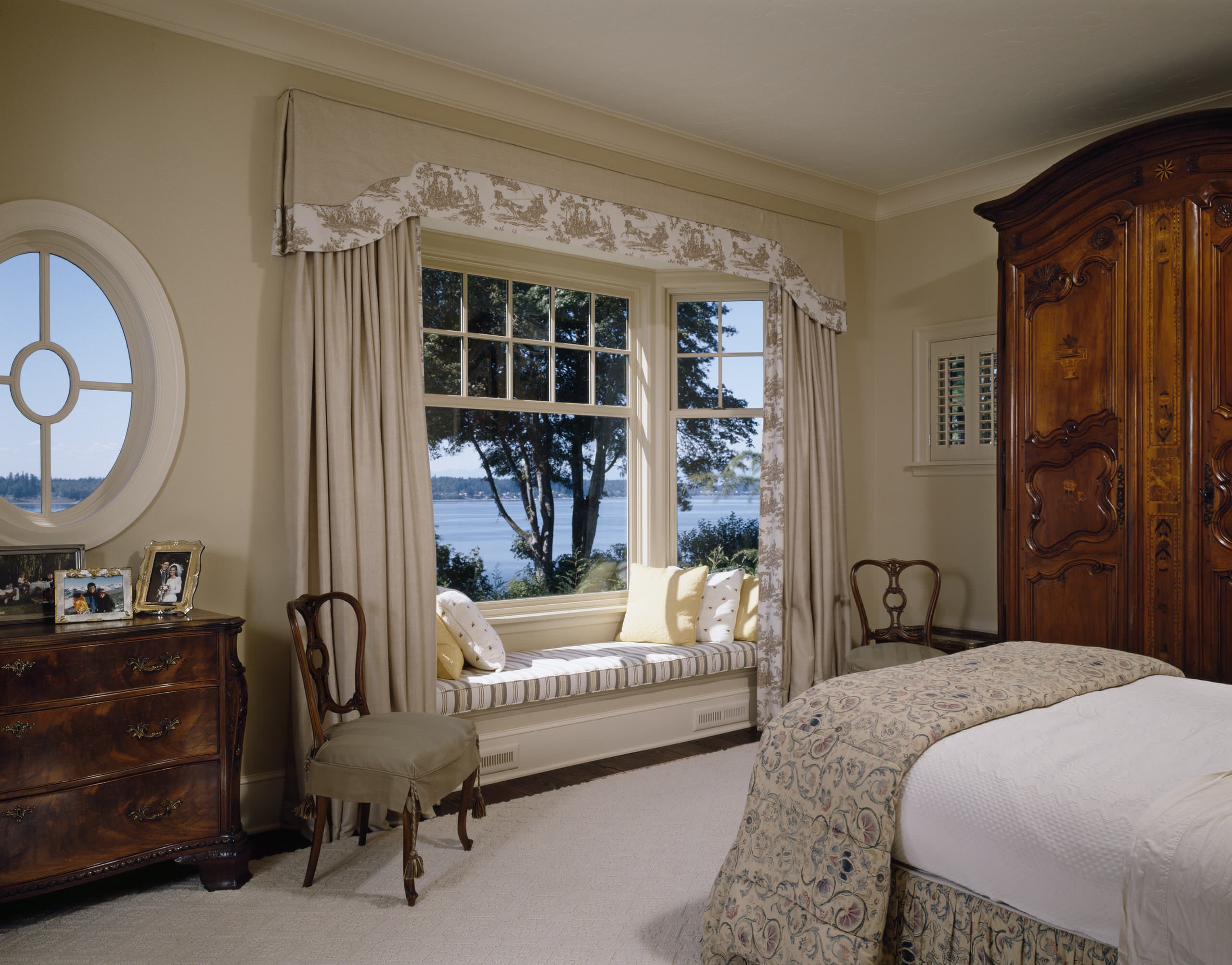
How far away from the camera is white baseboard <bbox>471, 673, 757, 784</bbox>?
3887 mm

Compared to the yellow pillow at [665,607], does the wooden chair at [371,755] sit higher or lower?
lower

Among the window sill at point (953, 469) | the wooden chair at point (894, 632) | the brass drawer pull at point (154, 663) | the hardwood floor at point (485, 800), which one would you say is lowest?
the hardwood floor at point (485, 800)

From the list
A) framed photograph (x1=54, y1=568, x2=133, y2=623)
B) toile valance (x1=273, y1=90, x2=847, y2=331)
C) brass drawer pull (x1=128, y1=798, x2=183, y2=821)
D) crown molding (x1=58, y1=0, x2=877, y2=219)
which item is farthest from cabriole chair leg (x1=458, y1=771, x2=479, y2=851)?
crown molding (x1=58, y1=0, x2=877, y2=219)

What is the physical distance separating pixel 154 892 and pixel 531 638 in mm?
2077

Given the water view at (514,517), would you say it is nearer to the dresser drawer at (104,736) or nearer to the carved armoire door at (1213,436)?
the dresser drawer at (104,736)

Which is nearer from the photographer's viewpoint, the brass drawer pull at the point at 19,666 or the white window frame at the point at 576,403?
the brass drawer pull at the point at 19,666

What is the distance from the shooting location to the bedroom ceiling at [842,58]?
125 inches

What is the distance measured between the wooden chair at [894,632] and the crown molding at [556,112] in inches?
79.5

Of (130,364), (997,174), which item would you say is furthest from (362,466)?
(997,174)

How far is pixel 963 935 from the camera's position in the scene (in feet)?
6.24

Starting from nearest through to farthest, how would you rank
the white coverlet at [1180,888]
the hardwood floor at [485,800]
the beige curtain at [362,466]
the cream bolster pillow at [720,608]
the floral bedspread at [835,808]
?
the white coverlet at [1180,888], the floral bedspread at [835,808], the hardwood floor at [485,800], the beige curtain at [362,466], the cream bolster pillow at [720,608]

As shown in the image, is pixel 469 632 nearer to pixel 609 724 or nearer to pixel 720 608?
pixel 609 724

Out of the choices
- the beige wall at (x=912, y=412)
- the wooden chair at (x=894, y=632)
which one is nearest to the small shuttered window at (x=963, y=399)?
the beige wall at (x=912, y=412)

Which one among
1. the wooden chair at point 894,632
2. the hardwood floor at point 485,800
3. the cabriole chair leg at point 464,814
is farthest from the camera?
the wooden chair at point 894,632
